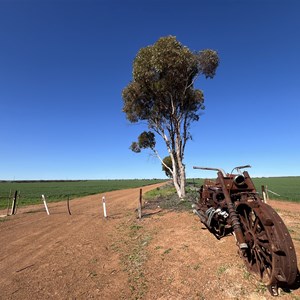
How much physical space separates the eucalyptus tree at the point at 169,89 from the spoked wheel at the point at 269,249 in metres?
12.3

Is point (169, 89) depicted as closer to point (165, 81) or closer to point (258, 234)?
point (165, 81)

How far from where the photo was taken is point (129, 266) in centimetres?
660

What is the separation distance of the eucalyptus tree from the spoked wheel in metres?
12.3

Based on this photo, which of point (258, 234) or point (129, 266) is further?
point (129, 266)

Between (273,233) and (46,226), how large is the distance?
11.4 metres

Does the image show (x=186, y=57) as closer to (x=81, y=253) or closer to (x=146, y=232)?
(x=146, y=232)

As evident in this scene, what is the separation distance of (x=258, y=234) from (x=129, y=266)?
3730mm

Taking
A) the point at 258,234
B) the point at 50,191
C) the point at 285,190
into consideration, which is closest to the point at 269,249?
the point at 258,234

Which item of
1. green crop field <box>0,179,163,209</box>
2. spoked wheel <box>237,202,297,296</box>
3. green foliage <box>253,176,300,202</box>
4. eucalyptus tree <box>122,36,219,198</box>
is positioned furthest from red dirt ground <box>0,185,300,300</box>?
green foliage <box>253,176,300,202</box>

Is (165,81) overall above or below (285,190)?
above

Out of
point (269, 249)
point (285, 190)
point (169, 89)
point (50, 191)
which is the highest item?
point (169, 89)

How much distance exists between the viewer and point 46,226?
1217 cm

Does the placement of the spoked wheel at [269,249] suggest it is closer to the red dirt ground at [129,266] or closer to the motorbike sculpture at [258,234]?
the motorbike sculpture at [258,234]

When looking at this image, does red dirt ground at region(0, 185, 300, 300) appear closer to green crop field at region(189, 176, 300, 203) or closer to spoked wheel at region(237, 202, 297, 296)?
spoked wheel at region(237, 202, 297, 296)
